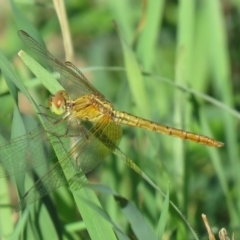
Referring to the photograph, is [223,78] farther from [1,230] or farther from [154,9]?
[1,230]

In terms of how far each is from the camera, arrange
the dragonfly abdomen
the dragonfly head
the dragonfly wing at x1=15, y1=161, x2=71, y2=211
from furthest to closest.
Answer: the dragonfly abdomen → the dragonfly head → the dragonfly wing at x1=15, y1=161, x2=71, y2=211

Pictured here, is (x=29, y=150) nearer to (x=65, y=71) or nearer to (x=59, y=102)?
(x=59, y=102)

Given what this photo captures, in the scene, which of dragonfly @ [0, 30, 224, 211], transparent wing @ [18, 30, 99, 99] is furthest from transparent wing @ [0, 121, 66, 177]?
transparent wing @ [18, 30, 99, 99]

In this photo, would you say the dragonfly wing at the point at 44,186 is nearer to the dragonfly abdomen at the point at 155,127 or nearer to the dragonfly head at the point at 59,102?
the dragonfly head at the point at 59,102

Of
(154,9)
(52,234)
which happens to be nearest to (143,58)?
(154,9)

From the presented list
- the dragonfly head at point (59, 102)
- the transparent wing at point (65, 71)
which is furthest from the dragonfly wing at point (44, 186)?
the transparent wing at point (65, 71)

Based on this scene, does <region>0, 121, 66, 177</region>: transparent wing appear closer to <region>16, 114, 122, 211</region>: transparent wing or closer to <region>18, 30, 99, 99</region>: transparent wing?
<region>16, 114, 122, 211</region>: transparent wing

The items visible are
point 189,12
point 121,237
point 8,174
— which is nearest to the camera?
point 121,237
